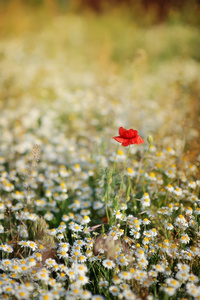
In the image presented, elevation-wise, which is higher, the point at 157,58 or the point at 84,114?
the point at 157,58

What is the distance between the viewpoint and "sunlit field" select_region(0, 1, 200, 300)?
1.67 meters

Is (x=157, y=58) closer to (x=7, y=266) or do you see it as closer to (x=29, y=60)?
(x=29, y=60)

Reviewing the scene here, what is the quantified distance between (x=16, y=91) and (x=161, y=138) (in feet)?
9.01

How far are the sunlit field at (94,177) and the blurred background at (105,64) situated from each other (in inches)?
1.4

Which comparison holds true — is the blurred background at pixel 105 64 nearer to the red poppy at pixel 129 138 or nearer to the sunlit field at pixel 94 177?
the sunlit field at pixel 94 177

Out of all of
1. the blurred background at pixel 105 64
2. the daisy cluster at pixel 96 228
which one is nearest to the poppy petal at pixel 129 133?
the daisy cluster at pixel 96 228

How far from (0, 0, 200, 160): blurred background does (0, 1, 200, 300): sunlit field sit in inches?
1.4

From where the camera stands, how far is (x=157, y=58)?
24.8 ft

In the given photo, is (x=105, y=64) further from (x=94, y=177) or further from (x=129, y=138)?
(x=129, y=138)

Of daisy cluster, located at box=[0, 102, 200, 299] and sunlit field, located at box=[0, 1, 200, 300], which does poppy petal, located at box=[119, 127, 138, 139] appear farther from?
daisy cluster, located at box=[0, 102, 200, 299]

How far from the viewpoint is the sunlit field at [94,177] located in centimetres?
167

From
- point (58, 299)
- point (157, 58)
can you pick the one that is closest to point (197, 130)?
point (58, 299)

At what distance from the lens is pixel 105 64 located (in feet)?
16.1

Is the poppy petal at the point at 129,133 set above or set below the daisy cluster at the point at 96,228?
above
